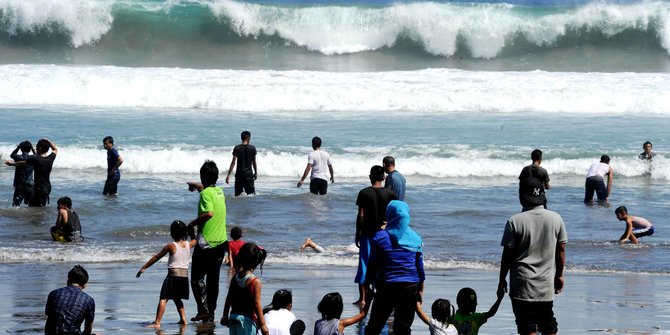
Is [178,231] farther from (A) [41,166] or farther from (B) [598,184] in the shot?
(B) [598,184]

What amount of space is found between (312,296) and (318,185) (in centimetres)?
740

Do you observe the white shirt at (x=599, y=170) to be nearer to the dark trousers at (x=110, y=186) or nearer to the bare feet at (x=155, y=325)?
the dark trousers at (x=110, y=186)

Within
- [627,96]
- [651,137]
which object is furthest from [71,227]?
[627,96]

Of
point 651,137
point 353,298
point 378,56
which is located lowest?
point 353,298

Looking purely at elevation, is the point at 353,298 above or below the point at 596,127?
below

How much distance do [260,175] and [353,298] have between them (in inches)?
438

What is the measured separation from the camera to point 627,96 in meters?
30.4

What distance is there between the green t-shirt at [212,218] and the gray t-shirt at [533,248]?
2882mm

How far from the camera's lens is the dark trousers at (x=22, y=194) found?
640 inches

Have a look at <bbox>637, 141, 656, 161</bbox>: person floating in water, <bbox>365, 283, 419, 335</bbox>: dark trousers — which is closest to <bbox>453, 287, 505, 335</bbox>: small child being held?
<bbox>365, 283, 419, 335</bbox>: dark trousers

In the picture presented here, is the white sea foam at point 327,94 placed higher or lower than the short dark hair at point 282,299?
higher

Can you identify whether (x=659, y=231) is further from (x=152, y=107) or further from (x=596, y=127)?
(x=152, y=107)

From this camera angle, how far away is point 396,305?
790 centimetres

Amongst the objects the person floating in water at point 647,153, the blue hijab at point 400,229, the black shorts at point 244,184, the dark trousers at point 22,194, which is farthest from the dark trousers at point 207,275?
the person floating in water at point 647,153
